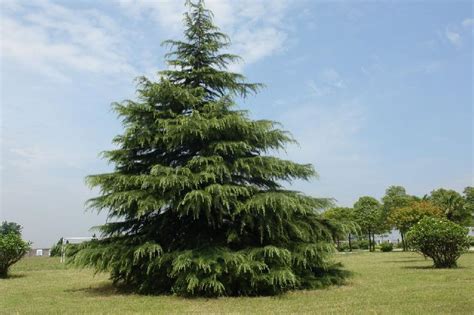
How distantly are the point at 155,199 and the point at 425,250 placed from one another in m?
12.1

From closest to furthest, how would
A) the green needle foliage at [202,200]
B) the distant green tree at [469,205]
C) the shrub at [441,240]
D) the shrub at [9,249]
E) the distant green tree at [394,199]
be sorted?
1. the green needle foliage at [202,200]
2. the shrub at [441,240]
3. the shrub at [9,249]
4. the distant green tree at [469,205]
5. the distant green tree at [394,199]

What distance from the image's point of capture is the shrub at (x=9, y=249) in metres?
17.5

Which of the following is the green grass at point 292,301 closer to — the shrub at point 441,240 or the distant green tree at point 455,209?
the shrub at point 441,240

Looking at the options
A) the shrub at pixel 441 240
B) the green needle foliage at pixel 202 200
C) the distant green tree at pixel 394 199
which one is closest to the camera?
the green needle foliage at pixel 202 200

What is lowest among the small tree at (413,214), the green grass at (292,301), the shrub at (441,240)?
the green grass at (292,301)

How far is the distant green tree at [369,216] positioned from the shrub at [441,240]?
31.2 metres

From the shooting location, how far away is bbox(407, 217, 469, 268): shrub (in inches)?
682

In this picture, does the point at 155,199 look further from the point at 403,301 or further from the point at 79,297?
the point at 403,301

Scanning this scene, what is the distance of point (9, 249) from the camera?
57.6 ft

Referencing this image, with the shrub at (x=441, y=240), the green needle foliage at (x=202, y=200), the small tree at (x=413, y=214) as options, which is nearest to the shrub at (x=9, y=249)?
the green needle foliage at (x=202, y=200)

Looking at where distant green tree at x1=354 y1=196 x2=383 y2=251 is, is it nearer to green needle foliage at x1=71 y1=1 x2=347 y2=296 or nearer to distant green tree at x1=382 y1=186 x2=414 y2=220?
distant green tree at x1=382 y1=186 x2=414 y2=220

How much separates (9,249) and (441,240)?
16143mm

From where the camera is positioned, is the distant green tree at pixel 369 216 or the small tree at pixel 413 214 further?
the distant green tree at pixel 369 216

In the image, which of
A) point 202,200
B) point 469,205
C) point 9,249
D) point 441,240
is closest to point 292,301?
point 202,200
